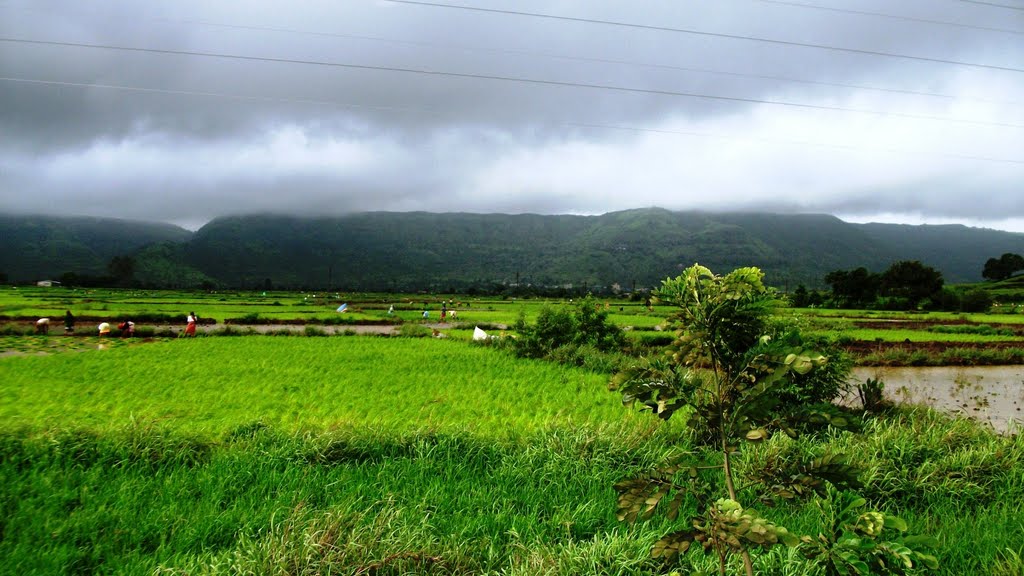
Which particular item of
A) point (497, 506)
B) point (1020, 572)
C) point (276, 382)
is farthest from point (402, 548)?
point (276, 382)

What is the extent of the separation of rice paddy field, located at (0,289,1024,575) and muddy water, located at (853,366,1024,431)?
13.2ft

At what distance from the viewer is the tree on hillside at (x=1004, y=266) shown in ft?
221

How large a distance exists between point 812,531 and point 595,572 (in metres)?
2.38

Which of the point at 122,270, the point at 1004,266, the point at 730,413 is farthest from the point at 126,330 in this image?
the point at 1004,266

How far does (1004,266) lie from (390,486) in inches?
3948

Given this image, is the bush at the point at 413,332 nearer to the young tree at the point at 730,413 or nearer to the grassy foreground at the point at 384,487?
the grassy foreground at the point at 384,487

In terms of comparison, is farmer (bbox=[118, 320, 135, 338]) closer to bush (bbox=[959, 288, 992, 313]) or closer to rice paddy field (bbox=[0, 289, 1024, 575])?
rice paddy field (bbox=[0, 289, 1024, 575])

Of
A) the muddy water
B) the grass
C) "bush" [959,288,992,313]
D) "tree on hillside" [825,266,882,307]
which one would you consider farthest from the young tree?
"tree on hillside" [825,266,882,307]

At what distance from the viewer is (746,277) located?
196cm

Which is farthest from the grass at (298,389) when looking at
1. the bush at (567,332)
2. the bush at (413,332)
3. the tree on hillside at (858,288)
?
the tree on hillside at (858,288)

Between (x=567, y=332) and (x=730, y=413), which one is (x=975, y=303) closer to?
(x=567, y=332)

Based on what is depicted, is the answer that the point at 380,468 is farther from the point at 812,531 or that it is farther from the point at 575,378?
the point at 575,378

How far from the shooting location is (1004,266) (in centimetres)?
6969

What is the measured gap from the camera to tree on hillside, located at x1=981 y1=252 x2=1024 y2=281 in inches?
2655
